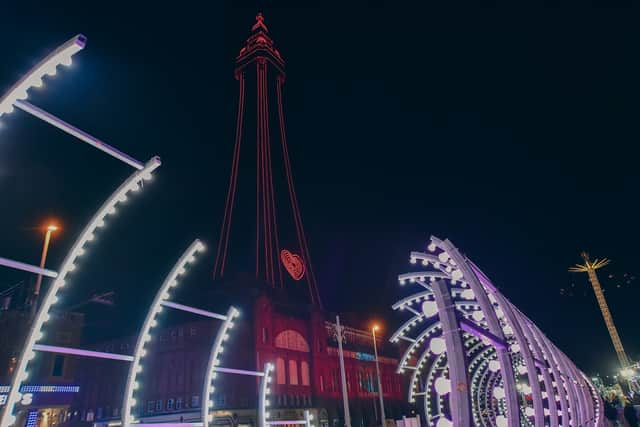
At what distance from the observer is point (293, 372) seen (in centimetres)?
5081

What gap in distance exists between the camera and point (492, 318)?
691 cm

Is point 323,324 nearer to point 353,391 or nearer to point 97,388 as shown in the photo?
point 353,391

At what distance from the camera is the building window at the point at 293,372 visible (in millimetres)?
50050

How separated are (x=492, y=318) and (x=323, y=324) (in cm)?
5328

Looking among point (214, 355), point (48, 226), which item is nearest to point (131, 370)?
point (214, 355)

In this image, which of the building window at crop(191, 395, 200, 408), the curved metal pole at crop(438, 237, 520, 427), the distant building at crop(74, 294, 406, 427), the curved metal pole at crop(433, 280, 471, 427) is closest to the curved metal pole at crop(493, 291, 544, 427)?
the curved metal pole at crop(438, 237, 520, 427)

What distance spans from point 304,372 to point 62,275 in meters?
50.2

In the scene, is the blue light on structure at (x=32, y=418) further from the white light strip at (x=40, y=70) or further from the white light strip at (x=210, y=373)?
the white light strip at (x=40, y=70)

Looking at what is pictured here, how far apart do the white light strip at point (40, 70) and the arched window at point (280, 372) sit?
4711 cm

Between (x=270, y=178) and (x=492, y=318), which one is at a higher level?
(x=270, y=178)

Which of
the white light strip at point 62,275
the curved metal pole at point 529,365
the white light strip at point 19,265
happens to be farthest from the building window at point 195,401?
the white light strip at point 19,265

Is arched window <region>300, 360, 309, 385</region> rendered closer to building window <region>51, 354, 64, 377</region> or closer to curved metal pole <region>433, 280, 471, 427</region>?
building window <region>51, 354, 64, 377</region>

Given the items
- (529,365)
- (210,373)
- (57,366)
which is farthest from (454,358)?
(57,366)

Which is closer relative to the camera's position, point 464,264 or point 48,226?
point 464,264
